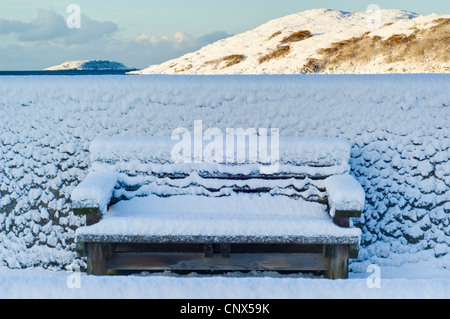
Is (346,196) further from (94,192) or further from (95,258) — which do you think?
(95,258)

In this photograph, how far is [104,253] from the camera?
13.8 ft

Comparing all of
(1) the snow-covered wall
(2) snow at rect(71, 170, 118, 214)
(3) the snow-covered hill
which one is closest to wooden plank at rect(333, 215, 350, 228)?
(1) the snow-covered wall

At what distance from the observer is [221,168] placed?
4496 millimetres

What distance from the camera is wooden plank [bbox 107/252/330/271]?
4.29 metres

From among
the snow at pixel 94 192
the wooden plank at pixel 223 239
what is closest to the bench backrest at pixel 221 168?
the snow at pixel 94 192

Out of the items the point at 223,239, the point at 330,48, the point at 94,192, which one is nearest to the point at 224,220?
the point at 223,239

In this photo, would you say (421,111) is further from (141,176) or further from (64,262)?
(64,262)

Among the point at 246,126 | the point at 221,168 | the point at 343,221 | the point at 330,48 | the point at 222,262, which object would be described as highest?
the point at 330,48

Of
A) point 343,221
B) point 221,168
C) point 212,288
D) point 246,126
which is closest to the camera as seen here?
point 212,288

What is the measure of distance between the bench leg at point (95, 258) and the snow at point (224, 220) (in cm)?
25

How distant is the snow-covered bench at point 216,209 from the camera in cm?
383

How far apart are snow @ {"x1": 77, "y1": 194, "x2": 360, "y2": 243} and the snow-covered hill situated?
2521 centimetres

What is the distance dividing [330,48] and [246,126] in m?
36.0

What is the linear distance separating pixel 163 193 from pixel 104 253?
31.7 inches
